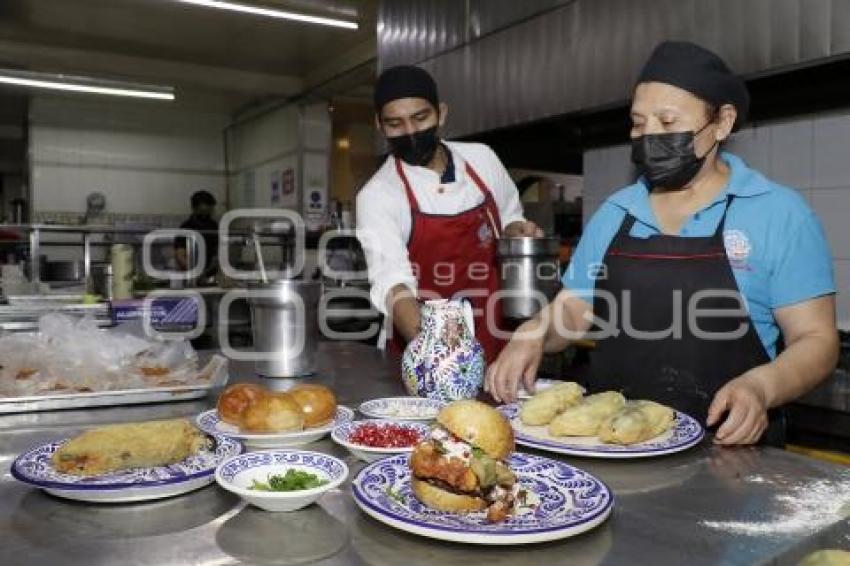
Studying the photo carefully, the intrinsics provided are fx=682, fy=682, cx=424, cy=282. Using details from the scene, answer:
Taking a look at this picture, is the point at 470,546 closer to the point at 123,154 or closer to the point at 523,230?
the point at 523,230

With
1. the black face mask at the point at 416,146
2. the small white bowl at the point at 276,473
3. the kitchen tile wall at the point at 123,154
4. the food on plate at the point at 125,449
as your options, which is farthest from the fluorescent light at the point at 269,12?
the kitchen tile wall at the point at 123,154

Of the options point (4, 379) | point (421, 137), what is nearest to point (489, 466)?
point (4, 379)

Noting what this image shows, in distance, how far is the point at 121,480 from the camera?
2.86ft

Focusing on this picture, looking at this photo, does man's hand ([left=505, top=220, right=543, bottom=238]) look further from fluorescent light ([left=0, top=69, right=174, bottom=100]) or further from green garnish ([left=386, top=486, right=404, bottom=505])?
fluorescent light ([left=0, top=69, right=174, bottom=100])

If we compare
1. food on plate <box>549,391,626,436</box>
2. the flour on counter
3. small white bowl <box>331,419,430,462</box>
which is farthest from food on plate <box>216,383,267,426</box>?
the flour on counter

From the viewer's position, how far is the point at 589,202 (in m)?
3.95

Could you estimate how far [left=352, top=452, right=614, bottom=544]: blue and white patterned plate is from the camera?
73 centimetres

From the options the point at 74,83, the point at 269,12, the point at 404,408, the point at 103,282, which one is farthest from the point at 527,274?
the point at 74,83

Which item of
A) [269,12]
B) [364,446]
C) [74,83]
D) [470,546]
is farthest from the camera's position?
[74,83]

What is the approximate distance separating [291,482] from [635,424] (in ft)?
1.82

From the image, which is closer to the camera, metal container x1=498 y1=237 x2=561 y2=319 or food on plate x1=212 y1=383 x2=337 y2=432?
food on plate x1=212 y1=383 x2=337 y2=432

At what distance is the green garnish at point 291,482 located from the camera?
86 centimetres

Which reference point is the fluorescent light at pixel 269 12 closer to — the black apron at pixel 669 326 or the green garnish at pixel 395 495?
the black apron at pixel 669 326

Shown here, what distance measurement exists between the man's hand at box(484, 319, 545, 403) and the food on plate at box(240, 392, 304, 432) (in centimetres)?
49
